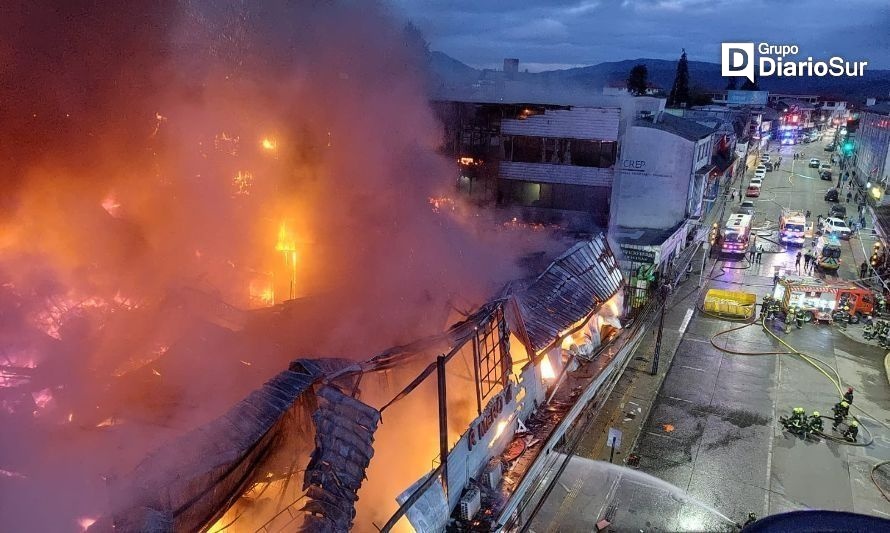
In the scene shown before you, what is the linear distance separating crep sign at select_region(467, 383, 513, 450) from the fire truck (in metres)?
14.5

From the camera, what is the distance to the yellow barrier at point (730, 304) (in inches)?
740

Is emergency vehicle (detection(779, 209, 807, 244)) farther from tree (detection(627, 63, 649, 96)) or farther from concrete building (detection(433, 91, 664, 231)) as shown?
tree (detection(627, 63, 649, 96))

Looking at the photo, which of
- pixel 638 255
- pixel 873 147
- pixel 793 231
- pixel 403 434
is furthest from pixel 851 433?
pixel 873 147

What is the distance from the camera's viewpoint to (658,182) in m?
22.6

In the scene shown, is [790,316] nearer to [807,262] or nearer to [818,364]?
[818,364]

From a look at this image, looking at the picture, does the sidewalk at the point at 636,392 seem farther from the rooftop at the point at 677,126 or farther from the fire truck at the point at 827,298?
the rooftop at the point at 677,126

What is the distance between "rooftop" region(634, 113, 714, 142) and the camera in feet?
73.5

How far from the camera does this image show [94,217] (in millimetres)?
8812

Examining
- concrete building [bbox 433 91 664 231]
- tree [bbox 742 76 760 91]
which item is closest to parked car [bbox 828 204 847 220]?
concrete building [bbox 433 91 664 231]

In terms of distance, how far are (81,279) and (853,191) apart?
44074 millimetres

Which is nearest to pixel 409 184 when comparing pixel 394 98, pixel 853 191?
pixel 394 98

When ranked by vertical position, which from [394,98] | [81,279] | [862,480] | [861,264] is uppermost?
[394,98]

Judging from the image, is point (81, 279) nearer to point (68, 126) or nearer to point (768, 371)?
point (68, 126)

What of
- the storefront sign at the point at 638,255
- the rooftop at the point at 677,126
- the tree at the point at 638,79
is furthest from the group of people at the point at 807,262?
the tree at the point at 638,79
